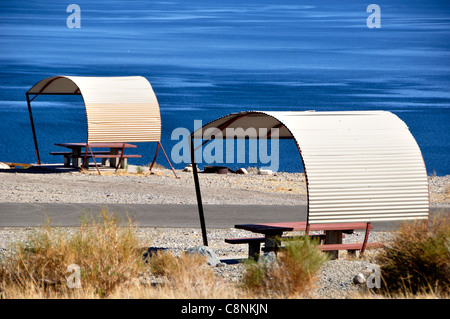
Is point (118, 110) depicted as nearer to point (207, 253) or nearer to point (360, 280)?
point (207, 253)

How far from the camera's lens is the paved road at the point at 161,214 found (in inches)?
597

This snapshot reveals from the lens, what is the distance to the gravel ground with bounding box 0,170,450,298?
1076 cm

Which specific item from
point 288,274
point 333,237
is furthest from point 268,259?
point 333,237

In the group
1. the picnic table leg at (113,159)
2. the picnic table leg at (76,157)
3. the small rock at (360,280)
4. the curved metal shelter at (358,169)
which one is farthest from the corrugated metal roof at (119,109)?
the small rock at (360,280)

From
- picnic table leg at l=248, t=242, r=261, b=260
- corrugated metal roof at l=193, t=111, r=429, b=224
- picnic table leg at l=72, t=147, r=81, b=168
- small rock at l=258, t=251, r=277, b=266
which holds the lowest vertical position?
picnic table leg at l=72, t=147, r=81, b=168

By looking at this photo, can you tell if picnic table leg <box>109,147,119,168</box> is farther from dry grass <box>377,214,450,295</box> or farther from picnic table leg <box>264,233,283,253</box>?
dry grass <box>377,214,450,295</box>

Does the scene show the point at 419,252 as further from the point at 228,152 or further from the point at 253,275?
the point at 228,152

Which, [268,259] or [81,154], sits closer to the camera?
[268,259]

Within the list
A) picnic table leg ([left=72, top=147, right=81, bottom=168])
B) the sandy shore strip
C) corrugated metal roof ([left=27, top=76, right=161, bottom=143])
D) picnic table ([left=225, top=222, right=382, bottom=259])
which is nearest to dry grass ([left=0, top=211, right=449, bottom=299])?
picnic table ([left=225, top=222, right=382, bottom=259])

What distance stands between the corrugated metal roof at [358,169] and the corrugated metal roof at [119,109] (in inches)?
507

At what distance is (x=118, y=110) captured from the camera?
77.2 ft

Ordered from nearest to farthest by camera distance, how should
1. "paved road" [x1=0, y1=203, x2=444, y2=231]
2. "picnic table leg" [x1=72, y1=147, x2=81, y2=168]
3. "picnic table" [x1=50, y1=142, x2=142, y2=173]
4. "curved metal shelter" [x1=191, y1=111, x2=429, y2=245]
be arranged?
"curved metal shelter" [x1=191, y1=111, x2=429, y2=245] < "paved road" [x1=0, y1=203, x2=444, y2=231] < "picnic table" [x1=50, y1=142, x2=142, y2=173] < "picnic table leg" [x1=72, y1=147, x2=81, y2=168]

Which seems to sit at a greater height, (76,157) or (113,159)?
(76,157)

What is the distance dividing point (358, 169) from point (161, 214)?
695 cm
